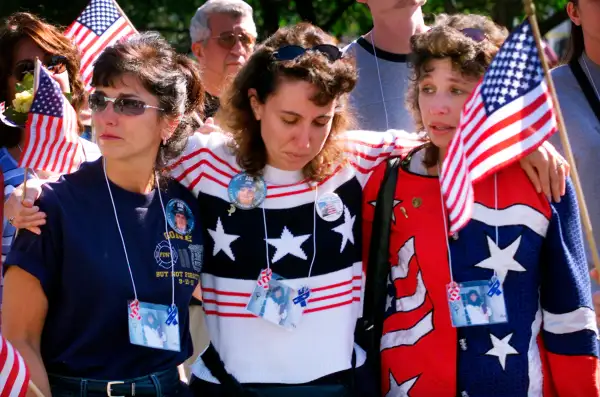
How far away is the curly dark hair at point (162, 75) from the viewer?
3646mm

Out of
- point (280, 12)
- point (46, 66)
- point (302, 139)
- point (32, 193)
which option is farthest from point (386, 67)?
point (280, 12)

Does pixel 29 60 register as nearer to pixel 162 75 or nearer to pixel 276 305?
pixel 162 75

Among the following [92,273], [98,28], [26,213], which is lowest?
[92,273]

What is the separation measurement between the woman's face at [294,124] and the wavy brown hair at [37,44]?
44.8 inches


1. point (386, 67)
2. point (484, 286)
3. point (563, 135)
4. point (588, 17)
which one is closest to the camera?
point (563, 135)

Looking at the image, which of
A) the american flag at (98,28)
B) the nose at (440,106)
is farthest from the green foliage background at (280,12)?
the nose at (440,106)

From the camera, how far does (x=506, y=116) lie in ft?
11.1

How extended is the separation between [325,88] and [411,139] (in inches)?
19.1

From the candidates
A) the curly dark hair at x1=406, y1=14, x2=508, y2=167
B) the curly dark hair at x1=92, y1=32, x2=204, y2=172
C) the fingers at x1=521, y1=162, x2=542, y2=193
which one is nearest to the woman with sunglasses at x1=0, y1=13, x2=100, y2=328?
the curly dark hair at x1=92, y1=32, x2=204, y2=172

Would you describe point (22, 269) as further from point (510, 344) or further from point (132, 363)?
point (510, 344)

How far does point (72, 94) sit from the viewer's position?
446 cm

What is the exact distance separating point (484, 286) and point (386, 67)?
166 centimetres

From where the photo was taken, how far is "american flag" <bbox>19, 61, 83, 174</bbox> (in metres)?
3.85

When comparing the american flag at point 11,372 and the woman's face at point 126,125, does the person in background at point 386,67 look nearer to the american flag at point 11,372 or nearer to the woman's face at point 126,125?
the woman's face at point 126,125
